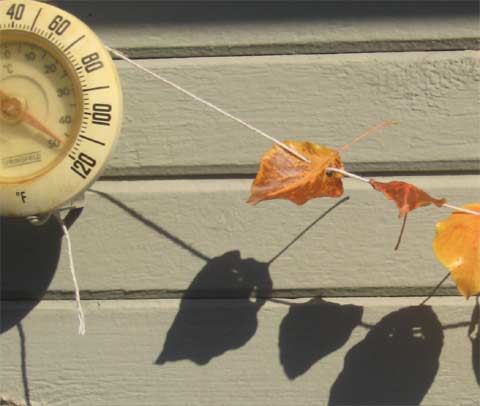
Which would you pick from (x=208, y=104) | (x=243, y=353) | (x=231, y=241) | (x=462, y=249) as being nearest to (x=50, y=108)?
(x=208, y=104)

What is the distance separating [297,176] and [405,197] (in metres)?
0.15

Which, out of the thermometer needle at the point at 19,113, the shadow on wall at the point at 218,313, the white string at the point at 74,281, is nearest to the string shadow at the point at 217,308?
the shadow on wall at the point at 218,313

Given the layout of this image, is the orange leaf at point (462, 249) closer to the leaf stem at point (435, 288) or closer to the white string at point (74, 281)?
the leaf stem at point (435, 288)

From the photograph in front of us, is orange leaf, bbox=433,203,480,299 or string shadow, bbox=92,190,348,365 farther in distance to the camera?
string shadow, bbox=92,190,348,365

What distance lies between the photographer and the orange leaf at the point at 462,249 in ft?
3.36

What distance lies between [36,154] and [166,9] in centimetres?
32

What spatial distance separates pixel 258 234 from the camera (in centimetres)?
122

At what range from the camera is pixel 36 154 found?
1094mm

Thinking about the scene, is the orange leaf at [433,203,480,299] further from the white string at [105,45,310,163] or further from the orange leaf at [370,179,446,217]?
the white string at [105,45,310,163]

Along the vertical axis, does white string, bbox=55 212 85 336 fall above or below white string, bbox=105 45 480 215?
below

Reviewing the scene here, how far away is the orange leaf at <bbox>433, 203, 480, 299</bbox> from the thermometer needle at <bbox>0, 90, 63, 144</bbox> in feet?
1.78

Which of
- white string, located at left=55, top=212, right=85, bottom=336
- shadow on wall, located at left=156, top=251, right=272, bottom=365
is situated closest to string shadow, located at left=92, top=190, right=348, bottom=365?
shadow on wall, located at left=156, top=251, right=272, bottom=365

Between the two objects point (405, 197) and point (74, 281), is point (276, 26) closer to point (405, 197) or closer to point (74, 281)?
point (405, 197)

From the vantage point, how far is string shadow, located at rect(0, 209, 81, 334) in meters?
1.25
